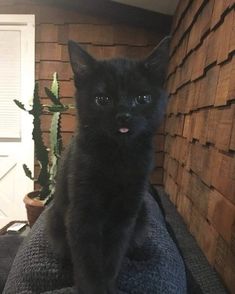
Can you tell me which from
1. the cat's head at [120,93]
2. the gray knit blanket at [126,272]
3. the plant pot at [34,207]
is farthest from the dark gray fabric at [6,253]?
the cat's head at [120,93]

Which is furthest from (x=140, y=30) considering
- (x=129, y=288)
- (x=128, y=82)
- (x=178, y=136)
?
(x=129, y=288)

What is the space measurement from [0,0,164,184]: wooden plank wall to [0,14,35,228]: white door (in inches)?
3.5

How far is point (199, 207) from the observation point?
52.0 inches

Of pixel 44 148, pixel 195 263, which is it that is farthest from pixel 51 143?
pixel 195 263

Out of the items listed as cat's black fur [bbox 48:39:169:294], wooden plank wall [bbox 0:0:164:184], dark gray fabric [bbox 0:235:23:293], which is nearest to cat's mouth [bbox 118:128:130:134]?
cat's black fur [bbox 48:39:169:294]

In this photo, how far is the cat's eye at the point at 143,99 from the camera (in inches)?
31.3

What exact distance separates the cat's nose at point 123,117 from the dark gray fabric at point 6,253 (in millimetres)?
941

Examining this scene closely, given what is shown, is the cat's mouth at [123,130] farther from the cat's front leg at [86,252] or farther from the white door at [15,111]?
the white door at [15,111]

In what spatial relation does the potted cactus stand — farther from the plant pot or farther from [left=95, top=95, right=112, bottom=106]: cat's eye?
[left=95, top=95, right=112, bottom=106]: cat's eye

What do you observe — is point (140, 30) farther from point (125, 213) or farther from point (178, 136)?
point (125, 213)

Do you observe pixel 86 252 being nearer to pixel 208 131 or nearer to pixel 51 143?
pixel 208 131

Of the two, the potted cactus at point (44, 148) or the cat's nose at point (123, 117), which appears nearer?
the cat's nose at point (123, 117)

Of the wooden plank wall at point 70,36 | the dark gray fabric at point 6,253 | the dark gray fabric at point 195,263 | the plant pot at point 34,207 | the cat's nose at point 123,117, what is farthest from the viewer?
the wooden plank wall at point 70,36

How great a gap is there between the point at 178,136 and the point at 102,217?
1.29m
